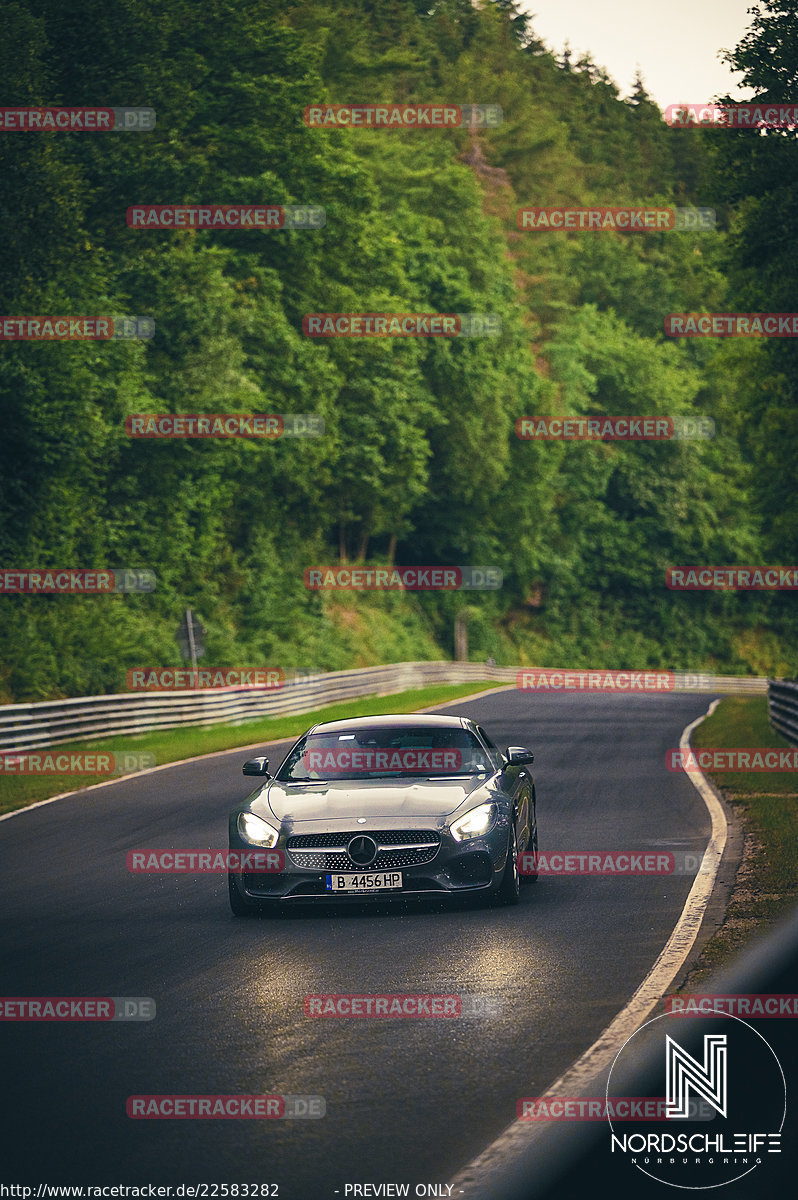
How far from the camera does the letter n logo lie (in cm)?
424

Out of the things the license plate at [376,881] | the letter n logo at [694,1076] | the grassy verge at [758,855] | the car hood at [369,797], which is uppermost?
the letter n logo at [694,1076]

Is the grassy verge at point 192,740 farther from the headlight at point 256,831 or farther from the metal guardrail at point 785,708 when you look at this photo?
the headlight at point 256,831

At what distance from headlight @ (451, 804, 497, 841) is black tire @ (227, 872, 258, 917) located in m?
1.45

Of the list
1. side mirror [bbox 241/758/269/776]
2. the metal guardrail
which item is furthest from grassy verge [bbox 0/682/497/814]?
side mirror [bbox 241/758/269/776]

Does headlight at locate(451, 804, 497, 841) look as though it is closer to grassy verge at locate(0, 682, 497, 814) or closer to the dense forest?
grassy verge at locate(0, 682, 497, 814)

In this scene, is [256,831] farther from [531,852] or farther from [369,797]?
[531,852]

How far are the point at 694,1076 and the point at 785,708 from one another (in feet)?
79.1

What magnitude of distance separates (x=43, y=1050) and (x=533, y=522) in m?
74.3

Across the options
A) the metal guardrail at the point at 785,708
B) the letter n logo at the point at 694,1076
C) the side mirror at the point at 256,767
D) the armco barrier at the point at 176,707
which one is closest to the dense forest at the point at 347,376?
the armco barrier at the point at 176,707

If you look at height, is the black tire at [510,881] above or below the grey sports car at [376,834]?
below

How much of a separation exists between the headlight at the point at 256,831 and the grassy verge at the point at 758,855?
301 centimetres

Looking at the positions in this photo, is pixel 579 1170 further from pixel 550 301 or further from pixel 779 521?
pixel 550 301

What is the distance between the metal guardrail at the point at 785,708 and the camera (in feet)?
85.1

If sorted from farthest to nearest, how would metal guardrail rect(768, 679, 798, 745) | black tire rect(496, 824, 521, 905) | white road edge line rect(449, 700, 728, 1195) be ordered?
metal guardrail rect(768, 679, 798, 745), black tire rect(496, 824, 521, 905), white road edge line rect(449, 700, 728, 1195)
